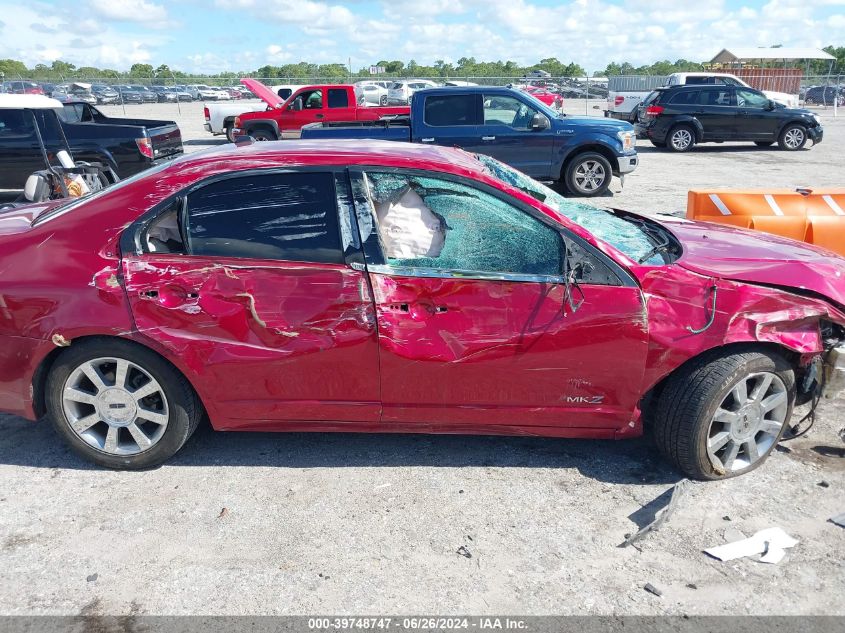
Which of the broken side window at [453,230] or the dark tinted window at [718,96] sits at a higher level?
the dark tinted window at [718,96]

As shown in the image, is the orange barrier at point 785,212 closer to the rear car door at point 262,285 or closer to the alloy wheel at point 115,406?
the rear car door at point 262,285

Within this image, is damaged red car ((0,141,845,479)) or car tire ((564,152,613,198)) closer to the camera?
damaged red car ((0,141,845,479))

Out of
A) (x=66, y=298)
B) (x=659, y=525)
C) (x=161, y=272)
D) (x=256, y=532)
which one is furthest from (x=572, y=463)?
(x=66, y=298)

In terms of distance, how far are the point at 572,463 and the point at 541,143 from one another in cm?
829

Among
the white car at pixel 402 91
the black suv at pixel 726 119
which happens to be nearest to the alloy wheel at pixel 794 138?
the black suv at pixel 726 119

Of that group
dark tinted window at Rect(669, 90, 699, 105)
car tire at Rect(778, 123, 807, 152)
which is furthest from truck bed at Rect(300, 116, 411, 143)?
car tire at Rect(778, 123, 807, 152)

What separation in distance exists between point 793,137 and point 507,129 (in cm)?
1094

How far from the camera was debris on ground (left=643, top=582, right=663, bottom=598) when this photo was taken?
279 centimetres

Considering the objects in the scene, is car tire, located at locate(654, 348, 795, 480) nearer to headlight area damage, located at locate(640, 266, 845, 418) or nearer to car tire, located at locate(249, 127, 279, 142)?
headlight area damage, located at locate(640, 266, 845, 418)

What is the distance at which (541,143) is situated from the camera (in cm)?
1114

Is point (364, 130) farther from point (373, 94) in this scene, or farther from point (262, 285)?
point (373, 94)

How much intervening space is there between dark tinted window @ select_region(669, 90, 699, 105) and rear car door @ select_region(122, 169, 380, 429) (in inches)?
670

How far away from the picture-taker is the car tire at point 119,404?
3.44m

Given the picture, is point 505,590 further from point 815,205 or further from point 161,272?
point 815,205
